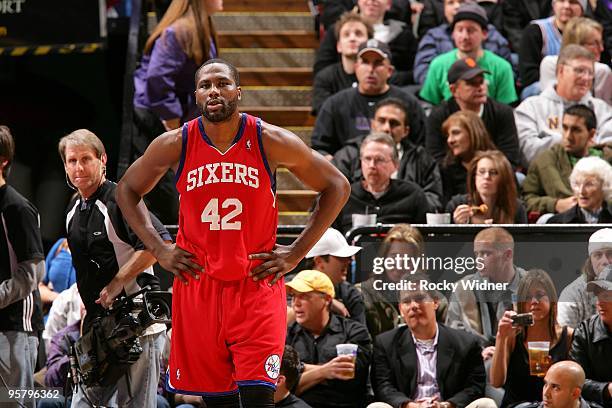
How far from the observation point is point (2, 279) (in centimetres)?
673

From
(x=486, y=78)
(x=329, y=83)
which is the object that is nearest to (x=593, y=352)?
(x=486, y=78)

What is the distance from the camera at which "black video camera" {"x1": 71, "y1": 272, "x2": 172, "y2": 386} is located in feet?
20.5

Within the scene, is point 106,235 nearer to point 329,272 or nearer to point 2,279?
point 2,279

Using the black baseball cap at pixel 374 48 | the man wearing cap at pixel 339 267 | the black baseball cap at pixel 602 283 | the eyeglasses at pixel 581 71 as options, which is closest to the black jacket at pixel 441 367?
the man wearing cap at pixel 339 267

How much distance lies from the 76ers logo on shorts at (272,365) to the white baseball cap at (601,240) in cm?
252

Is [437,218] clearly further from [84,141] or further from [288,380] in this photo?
[84,141]

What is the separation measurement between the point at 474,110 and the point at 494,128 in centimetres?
22

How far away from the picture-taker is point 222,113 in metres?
5.66

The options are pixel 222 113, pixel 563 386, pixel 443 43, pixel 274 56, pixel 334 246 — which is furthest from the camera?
pixel 274 56

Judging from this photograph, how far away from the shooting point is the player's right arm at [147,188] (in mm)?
5793

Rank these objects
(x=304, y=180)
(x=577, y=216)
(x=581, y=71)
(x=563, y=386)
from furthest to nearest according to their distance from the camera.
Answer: (x=581, y=71) → (x=577, y=216) → (x=563, y=386) → (x=304, y=180)

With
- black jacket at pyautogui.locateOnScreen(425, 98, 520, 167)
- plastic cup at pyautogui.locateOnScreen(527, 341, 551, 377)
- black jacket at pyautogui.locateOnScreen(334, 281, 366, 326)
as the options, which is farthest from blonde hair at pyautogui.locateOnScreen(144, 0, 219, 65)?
plastic cup at pyautogui.locateOnScreen(527, 341, 551, 377)

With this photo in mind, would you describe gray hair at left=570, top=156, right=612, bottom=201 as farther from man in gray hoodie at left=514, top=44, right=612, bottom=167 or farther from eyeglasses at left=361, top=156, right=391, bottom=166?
man in gray hoodie at left=514, top=44, right=612, bottom=167

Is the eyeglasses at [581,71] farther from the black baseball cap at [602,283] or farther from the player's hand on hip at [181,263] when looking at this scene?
the player's hand on hip at [181,263]
